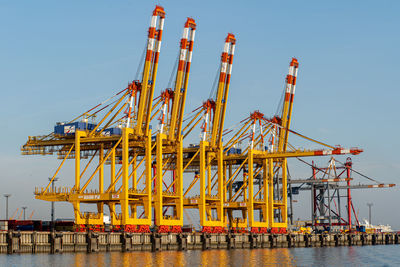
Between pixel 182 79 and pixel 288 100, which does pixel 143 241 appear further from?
pixel 288 100

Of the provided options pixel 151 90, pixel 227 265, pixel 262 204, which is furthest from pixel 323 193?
pixel 227 265

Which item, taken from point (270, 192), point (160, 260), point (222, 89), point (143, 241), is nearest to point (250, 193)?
point (270, 192)

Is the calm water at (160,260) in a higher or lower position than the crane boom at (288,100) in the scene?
lower

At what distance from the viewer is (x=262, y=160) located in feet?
369

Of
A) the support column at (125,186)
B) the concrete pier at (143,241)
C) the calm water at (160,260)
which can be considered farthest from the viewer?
the support column at (125,186)

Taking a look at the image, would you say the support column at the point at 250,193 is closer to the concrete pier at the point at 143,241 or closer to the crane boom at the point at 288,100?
the concrete pier at the point at 143,241

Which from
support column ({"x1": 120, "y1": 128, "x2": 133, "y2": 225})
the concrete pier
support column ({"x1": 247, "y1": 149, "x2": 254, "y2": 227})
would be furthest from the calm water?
support column ({"x1": 247, "y1": 149, "x2": 254, "y2": 227})

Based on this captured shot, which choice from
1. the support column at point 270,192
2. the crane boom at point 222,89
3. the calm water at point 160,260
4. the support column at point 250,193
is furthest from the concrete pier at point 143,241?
the crane boom at point 222,89

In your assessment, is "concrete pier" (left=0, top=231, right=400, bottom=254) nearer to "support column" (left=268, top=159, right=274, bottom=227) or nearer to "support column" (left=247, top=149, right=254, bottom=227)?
"support column" (left=247, top=149, right=254, bottom=227)

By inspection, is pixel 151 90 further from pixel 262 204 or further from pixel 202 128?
pixel 262 204

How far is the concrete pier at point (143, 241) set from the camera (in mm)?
66125

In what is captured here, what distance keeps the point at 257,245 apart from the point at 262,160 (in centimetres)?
1632

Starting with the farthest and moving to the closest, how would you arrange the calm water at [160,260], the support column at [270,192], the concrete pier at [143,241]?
the support column at [270,192], the concrete pier at [143,241], the calm water at [160,260]

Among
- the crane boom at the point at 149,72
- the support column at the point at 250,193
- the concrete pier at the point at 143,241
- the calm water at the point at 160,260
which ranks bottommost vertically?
the calm water at the point at 160,260
